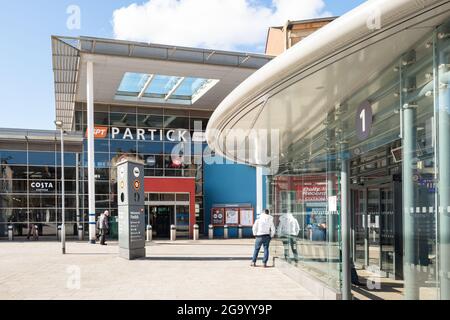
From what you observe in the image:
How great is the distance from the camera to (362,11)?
4543mm

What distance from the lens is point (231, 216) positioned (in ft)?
96.8

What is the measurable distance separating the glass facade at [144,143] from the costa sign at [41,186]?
186cm

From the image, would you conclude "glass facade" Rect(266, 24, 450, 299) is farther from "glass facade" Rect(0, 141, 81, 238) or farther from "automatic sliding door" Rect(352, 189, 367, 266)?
"glass facade" Rect(0, 141, 81, 238)

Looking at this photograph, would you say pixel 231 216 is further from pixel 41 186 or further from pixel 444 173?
pixel 444 173

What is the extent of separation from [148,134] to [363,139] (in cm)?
2429

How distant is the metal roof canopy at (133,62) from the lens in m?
20.8

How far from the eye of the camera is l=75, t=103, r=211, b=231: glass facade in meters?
29.3

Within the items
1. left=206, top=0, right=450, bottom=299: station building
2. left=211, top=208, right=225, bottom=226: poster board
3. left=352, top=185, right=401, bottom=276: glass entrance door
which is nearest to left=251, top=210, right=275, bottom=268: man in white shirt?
left=206, top=0, right=450, bottom=299: station building

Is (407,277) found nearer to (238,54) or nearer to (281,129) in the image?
(281,129)

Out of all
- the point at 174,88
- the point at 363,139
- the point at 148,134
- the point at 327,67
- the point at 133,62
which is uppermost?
the point at 133,62

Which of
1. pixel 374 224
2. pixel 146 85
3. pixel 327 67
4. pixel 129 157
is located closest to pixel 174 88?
pixel 146 85

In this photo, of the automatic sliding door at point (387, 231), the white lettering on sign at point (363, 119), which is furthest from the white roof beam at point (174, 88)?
the white lettering on sign at point (363, 119)
